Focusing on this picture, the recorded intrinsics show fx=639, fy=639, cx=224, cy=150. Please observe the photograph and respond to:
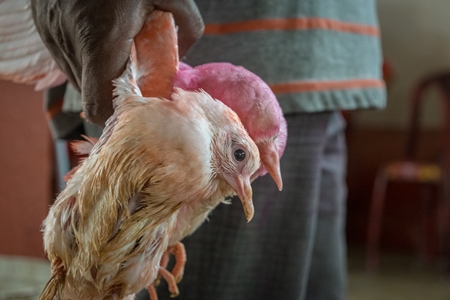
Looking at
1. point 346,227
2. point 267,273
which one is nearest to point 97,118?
point 267,273

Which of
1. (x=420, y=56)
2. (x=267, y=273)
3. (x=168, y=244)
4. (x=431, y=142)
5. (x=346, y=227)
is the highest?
(x=168, y=244)

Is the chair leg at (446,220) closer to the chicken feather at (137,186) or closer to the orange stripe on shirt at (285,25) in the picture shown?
the orange stripe on shirt at (285,25)

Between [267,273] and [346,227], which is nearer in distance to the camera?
[267,273]

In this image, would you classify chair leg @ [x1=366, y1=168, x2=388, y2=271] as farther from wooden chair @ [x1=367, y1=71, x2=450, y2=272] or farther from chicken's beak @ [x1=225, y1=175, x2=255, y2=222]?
chicken's beak @ [x1=225, y1=175, x2=255, y2=222]

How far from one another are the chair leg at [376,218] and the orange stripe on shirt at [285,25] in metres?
1.72

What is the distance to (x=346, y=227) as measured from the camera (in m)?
2.59

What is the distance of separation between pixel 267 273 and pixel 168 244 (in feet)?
0.78

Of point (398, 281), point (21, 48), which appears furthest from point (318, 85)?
point (398, 281)

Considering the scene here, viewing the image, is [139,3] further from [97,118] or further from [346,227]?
[346,227]

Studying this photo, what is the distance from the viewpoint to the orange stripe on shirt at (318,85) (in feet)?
1.65

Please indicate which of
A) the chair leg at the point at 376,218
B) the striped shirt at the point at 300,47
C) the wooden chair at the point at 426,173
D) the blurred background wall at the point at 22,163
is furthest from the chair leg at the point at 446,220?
the blurred background wall at the point at 22,163

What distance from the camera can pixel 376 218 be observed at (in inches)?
91.6

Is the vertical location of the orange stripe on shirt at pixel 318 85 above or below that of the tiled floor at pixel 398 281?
above

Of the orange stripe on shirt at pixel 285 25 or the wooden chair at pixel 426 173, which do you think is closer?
the orange stripe on shirt at pixel 285 25
